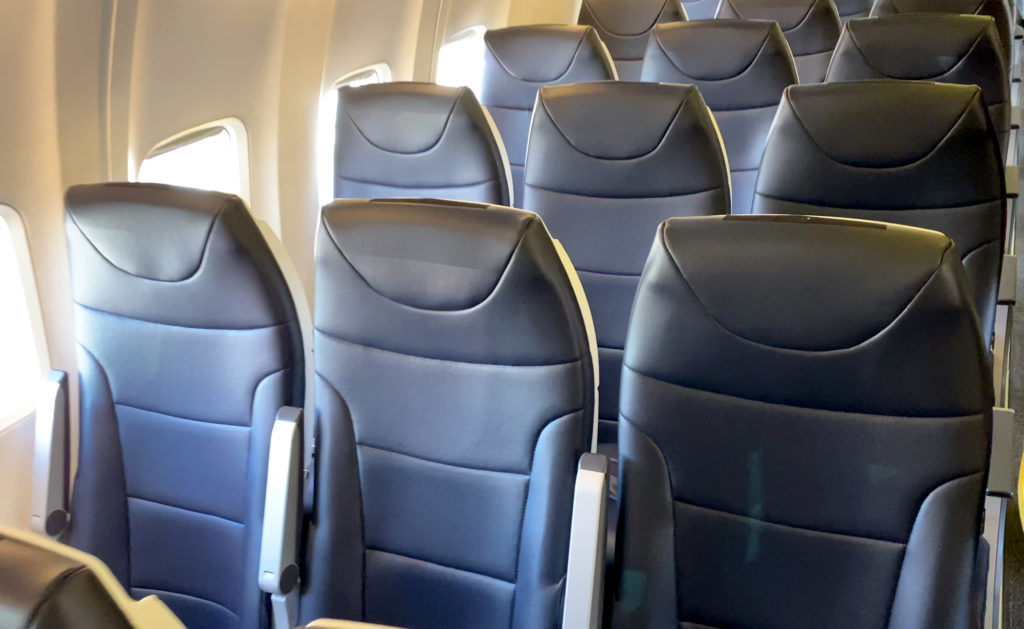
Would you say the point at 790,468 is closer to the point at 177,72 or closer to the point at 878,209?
the point at 878,209

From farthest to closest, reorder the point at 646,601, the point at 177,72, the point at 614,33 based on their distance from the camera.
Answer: the point at 614,33 → the point at 177,72 → the point at 646,601

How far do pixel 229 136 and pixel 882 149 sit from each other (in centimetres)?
230

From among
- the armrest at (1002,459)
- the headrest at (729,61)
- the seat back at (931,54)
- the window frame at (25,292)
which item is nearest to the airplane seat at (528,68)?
the headrest at (729,61)

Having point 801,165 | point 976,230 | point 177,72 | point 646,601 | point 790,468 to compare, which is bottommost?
point 646,601

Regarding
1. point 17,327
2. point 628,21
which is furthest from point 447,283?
point 628,21

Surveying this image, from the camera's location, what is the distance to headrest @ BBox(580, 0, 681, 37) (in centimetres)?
604

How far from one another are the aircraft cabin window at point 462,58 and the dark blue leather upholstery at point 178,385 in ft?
13.9

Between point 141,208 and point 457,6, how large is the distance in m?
4.26

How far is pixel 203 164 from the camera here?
3.41 meters

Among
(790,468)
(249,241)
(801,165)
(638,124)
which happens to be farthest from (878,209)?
(249,241)

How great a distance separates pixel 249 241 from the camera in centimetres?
181

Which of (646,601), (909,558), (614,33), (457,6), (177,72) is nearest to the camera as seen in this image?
(909,558)

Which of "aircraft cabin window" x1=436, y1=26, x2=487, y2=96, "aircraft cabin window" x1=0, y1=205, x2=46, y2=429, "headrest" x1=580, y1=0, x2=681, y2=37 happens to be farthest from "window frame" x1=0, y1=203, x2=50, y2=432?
"headrest" x1=580, y1=0, x2=681, y2=37

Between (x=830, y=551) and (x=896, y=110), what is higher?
(x=896, y=110)
